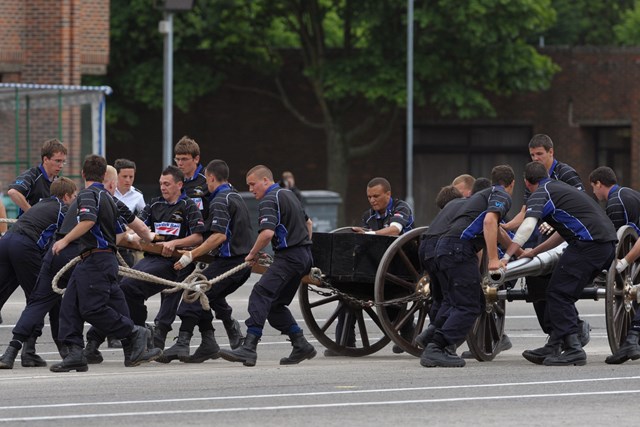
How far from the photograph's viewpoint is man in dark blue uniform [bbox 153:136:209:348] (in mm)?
12867

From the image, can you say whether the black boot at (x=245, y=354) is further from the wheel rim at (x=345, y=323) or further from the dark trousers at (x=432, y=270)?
the dark trousers at (x=432, y=270)

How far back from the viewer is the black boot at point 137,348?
1235 centimetres

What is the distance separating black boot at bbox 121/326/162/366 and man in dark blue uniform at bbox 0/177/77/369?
0.84 meters

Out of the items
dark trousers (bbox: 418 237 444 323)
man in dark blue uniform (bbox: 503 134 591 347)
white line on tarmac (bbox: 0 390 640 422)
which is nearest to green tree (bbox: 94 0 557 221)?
man in dark blue uniform (bbox: 503 134 591 347)

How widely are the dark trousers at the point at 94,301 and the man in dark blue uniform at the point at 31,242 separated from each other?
0.66 metres

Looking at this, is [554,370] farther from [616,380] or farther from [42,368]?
[42,368]

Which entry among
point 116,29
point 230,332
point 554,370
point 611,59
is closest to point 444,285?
point 554,370

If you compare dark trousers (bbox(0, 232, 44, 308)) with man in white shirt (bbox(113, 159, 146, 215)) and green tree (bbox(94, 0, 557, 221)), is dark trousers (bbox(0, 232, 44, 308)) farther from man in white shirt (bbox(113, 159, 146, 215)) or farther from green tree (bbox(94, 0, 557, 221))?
green tree (bbox(94, 0, 557, 221))

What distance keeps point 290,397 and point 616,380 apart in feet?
8.52

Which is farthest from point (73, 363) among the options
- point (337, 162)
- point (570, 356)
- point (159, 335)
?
point (337, 162)

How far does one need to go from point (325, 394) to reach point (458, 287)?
2.34 m

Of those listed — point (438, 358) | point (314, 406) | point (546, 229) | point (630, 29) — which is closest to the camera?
point (314, 406)

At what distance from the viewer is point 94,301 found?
12.0 meters

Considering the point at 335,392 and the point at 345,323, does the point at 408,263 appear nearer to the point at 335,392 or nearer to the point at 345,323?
the point at 345,323
